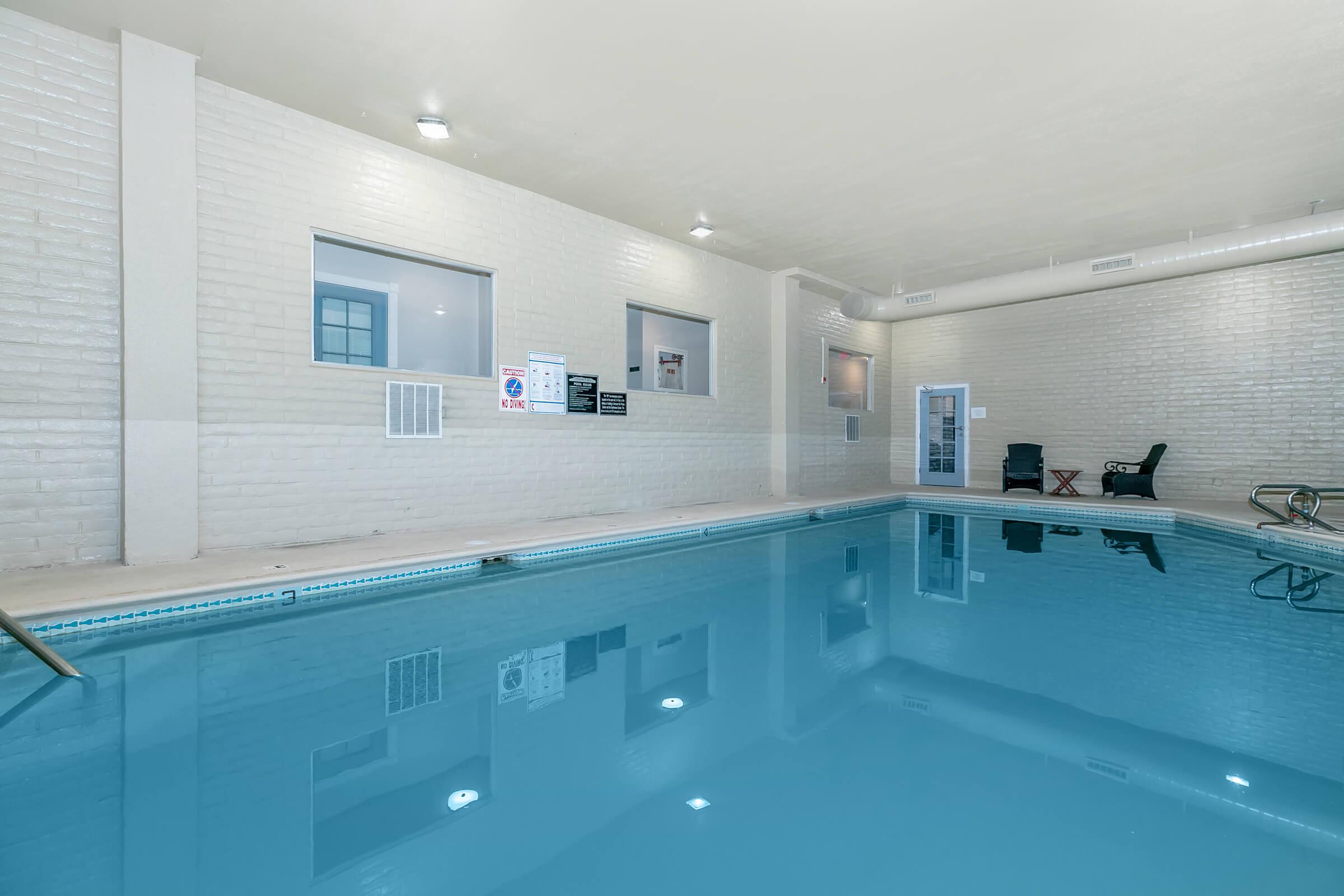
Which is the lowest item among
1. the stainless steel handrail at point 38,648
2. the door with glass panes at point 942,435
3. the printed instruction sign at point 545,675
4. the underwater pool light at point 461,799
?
the printed instruction sign at point 545,675

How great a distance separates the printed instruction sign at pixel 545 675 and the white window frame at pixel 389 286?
317 cm

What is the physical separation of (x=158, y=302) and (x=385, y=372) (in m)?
1.53

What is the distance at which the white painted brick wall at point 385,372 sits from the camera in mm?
4461

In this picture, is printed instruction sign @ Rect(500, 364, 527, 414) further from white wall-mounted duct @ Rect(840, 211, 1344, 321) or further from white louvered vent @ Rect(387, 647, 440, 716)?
white wall-mounted duct @ Rect(840, 211, 1344, 321)

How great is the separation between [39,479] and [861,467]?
32.2ft

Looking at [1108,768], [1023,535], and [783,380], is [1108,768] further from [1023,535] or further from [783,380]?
[783,380]

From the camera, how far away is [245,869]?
4.84ft

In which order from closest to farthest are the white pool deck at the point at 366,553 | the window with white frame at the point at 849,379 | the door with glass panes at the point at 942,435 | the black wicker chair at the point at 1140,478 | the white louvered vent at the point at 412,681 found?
the white louvered vent at the point at 412,681, the white pool deck at the point at 366,553, the black wicker chair at the point at 1140,478, the window with white frame at the point at 849,379, the door with glass panes at the point at 942,435

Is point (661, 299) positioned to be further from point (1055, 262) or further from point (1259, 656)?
point (1259, 656)

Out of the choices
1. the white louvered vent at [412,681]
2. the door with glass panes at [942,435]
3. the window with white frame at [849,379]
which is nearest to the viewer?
the white louvered vent at [412,681]

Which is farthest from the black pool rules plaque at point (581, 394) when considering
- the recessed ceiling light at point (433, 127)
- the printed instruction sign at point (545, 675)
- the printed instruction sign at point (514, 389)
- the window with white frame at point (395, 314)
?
the printed instruction sign at point (545, 675)

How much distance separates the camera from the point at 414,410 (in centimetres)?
538

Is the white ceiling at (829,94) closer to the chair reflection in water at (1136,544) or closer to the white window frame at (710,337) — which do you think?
the white window frame at (710,337)

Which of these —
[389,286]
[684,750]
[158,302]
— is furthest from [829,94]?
[389,286]
